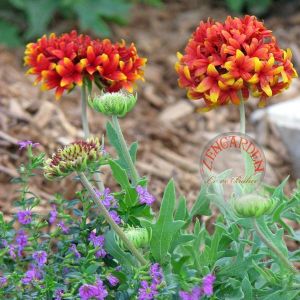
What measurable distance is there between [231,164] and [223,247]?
1.38 metres

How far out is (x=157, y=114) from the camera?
3.96 m

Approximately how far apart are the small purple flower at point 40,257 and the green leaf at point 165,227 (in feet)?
0.85

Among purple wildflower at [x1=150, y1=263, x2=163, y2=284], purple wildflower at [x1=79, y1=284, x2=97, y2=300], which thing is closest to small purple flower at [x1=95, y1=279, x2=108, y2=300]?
purple wildflower at [x1=79, y1=284, x2=97, y2=300]

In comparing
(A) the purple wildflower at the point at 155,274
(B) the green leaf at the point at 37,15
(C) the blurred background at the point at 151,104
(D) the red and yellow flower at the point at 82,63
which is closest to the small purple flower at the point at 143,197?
(A) the purple wildflower at the point at 155,274

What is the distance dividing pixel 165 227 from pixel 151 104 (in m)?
2.32

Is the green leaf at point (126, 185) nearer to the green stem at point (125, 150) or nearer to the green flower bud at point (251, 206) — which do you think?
the green stem at point (125, 150)

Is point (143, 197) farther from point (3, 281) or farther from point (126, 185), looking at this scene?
point (3, 281)

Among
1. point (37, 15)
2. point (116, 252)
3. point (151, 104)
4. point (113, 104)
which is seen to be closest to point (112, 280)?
point (116, 252)

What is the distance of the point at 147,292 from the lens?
1608 mm

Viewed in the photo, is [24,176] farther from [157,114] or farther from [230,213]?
[157,114]

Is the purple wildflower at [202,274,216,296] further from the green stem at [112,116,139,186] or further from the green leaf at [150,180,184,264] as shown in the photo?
the green stem at [112,116,139,186]

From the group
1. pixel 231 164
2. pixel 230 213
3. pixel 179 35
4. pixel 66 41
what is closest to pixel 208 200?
pixel 230 213

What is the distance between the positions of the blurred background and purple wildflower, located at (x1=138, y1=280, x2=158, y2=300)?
1.03 metres

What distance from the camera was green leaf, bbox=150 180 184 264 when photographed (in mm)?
1755
